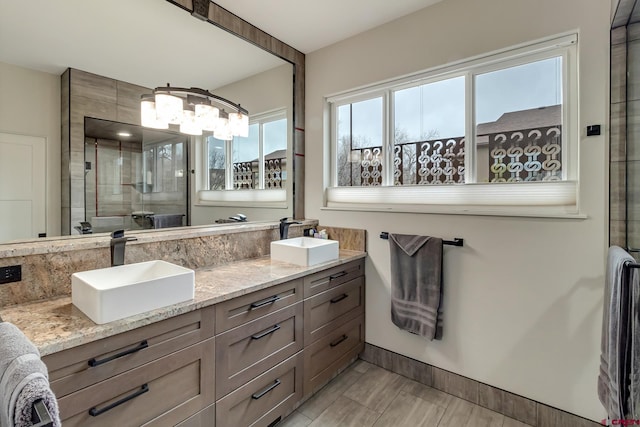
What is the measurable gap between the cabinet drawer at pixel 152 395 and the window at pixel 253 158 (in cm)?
131

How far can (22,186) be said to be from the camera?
149 centimetres

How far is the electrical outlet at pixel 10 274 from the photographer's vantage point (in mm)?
1329

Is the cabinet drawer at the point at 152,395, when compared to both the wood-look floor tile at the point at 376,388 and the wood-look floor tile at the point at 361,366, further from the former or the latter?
the wood-look floor tile at the point at 361,366

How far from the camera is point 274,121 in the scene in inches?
109

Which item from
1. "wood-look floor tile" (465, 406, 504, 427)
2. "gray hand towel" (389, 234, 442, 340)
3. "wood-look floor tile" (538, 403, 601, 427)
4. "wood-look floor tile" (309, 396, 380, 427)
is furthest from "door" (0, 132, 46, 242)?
"wood-look floor tile" (538, 403, 601, 427)

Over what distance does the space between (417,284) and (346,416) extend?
978 mm

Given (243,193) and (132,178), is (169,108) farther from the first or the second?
(243,193)

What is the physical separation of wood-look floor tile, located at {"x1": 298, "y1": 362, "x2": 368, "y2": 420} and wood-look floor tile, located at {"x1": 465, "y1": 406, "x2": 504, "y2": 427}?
0.80 metres

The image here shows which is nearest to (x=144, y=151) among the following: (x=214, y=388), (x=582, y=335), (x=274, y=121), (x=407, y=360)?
(x=274, y=121)

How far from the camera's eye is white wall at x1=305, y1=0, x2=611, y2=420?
1709mm

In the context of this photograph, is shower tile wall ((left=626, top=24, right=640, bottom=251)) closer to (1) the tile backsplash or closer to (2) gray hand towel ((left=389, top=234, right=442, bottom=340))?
(2) gray hand towel ((left=389, top=234, right=442, bottom=340))

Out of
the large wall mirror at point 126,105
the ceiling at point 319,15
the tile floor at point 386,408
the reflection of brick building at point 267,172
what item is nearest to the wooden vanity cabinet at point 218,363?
the tile floor at point 386,408

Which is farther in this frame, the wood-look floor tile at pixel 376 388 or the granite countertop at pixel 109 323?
the wood-look floor tile at pixel 376 388

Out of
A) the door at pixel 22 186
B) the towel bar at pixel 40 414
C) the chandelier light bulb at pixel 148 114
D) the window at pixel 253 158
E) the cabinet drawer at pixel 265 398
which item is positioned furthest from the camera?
the window at pixel 253 158
